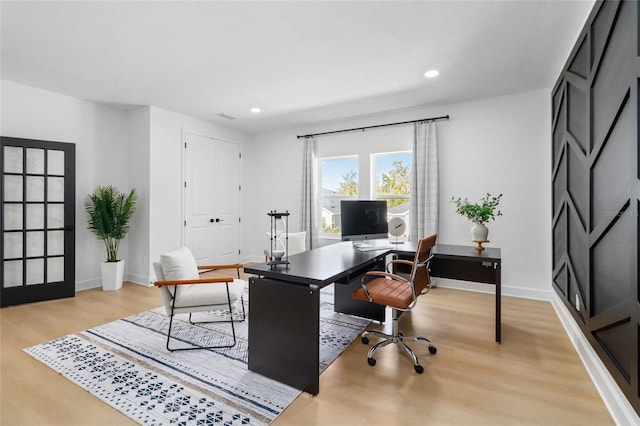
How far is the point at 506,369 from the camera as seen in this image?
7.38 feet

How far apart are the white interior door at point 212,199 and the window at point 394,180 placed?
272 cm

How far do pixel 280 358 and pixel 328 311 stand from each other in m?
1.44

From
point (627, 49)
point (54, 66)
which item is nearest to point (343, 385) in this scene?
point (627, 49)

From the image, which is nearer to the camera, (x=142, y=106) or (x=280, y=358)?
(x=280, y=358)

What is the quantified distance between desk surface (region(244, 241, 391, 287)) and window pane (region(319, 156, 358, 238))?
8.12 ft

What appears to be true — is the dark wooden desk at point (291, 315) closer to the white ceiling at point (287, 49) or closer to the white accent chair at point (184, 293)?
the white accent chair at point (184, 293)

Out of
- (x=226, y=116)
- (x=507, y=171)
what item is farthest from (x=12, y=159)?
(x=507, y=171)

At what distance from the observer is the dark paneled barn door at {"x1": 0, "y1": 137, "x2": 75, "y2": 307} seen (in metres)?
3.62

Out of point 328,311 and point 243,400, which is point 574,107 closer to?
point 328,311

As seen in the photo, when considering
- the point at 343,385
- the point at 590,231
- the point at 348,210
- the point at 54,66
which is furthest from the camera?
the point at 54,66

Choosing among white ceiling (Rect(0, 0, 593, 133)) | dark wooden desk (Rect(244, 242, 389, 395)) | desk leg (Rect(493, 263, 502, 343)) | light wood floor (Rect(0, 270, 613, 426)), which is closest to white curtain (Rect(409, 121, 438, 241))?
white ceiling (Rect(0, 0, 593, 133))

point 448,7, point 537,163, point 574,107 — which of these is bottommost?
point 537,163

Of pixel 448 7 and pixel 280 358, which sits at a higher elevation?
pixel 448 7

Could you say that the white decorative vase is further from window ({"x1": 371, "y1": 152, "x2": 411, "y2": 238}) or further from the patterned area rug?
window ({"x1": 371, "y1": 152, "x2": 411, "y2": 238})
